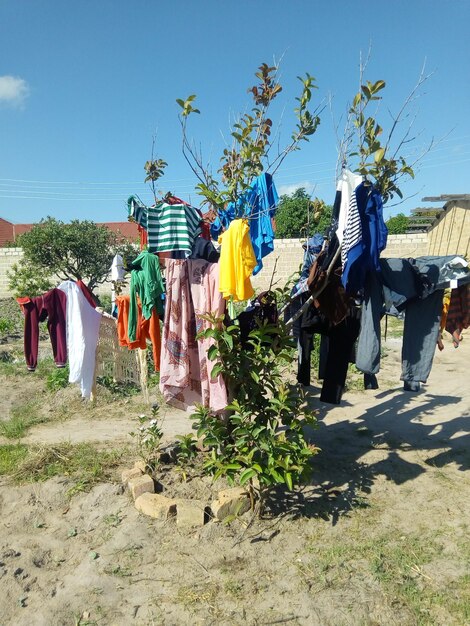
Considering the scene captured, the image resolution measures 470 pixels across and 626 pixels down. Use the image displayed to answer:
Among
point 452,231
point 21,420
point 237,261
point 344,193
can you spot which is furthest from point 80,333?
point 452,231

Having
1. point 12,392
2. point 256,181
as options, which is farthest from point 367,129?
point 12,392

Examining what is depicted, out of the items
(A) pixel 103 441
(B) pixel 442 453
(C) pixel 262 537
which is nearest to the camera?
(C) pixel 262 537

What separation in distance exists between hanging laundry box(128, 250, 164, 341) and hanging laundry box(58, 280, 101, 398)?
42.6 inches

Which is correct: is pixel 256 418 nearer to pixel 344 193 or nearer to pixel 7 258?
pixel 344 193

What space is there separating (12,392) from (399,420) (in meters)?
5.69

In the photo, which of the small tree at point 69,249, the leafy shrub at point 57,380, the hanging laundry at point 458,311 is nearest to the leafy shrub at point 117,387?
the leafy shrub at point 57,380

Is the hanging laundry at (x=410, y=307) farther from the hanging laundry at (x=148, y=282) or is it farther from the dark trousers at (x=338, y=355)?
the hanging laundry at (x=148, y=282)

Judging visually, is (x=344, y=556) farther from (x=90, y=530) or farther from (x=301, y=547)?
(x=90, y=530)

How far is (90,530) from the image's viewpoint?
3.44 m

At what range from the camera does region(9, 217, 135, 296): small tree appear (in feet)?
40.0

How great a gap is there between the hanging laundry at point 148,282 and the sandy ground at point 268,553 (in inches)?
64.3

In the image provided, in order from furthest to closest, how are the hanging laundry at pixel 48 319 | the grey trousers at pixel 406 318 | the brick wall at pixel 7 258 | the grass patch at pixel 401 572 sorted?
1. the brick wall at pixel 7 258
2. the hanging laundry at pixel 48 319
3. the grey trousers at pixel 406 318
4. the grass patch at pixel 401 572

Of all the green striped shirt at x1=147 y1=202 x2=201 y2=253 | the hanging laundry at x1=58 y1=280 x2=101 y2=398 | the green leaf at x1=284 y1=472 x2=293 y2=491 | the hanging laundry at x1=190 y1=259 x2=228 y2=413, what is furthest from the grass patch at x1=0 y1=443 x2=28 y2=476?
the green leaf at x1=284 y1=472 x2=293 y2=491

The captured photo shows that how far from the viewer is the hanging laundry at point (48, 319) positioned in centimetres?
475
